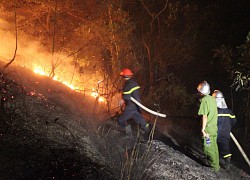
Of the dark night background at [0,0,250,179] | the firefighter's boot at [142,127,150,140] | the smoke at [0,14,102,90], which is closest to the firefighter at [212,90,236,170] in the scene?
the firefighter's boot at [142,127,150,140]

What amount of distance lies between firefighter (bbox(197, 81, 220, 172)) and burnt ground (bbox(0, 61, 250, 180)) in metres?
0.49

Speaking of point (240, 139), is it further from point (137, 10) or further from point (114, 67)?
point (137, 10)

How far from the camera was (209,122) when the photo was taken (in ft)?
20.9

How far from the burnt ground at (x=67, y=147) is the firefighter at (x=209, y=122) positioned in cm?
49

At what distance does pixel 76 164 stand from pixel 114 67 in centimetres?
1066

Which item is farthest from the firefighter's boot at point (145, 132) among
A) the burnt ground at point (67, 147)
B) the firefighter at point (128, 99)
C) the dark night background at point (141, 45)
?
the dark night background at point (141, 45)

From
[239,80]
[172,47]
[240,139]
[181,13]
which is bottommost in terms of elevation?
[240,139]

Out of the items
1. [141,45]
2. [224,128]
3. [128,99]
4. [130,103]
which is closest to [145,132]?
[130,103]

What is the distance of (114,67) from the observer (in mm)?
15000

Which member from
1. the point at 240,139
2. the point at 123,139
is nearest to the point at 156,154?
the point at 123,139

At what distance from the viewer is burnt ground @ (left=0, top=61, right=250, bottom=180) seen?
435cm

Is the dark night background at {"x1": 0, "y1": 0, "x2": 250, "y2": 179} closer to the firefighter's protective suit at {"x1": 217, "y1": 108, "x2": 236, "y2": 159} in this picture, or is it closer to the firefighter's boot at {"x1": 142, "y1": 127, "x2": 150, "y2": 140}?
the firefighter's boot at {"x1": 142, "y1": 127, "x2": 150, "y2": 140}

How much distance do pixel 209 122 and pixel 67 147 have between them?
3257 mm

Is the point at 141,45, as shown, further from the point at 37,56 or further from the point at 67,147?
the point at 67,147
